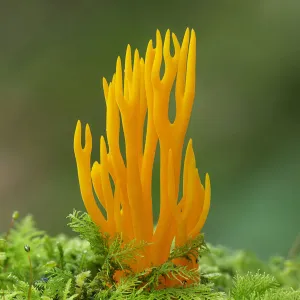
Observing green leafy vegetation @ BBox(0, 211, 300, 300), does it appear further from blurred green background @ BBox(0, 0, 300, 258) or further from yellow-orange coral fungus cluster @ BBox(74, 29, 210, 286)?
blurred green background @ BBox(0, 0, 300, 258)

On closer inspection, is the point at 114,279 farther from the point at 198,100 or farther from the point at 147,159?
the point at 198,100

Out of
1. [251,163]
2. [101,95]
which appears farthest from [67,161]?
[251,163]

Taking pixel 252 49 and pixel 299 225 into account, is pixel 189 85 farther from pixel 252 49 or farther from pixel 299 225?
pixel 252 49

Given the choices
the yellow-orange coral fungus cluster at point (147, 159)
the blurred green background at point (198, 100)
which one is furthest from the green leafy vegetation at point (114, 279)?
the blurred green background at point (198, 100)

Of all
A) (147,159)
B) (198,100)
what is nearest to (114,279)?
(147,159)

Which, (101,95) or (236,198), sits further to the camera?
(101,95)

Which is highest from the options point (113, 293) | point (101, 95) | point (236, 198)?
point (101, 95)
